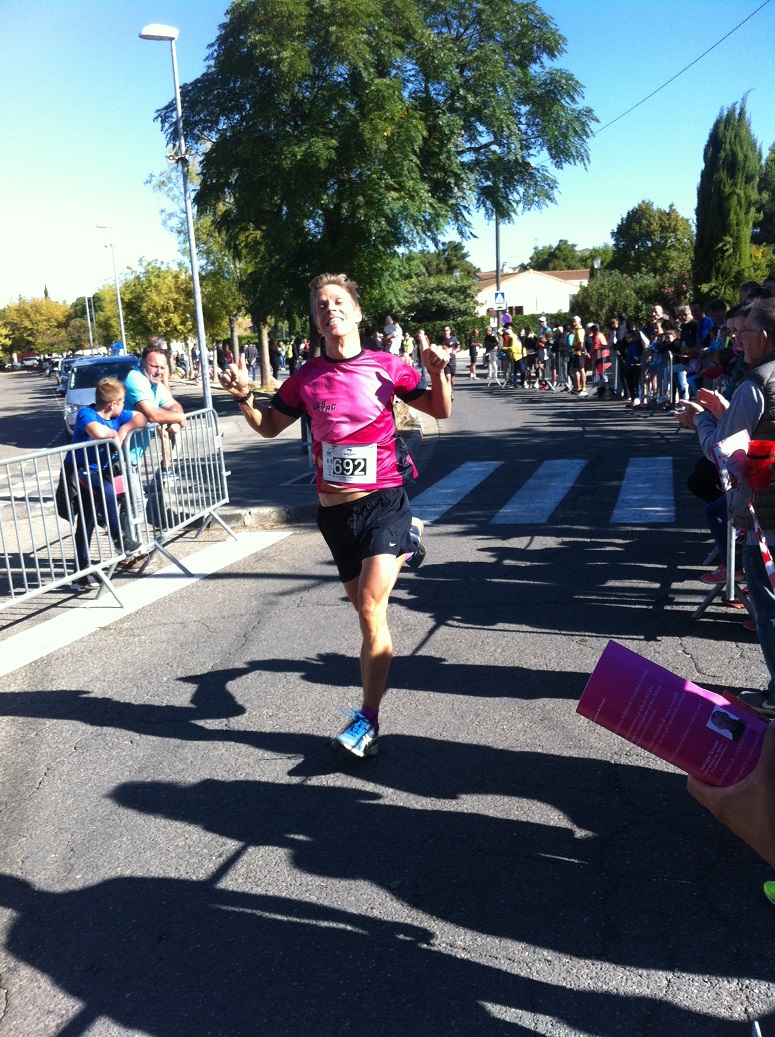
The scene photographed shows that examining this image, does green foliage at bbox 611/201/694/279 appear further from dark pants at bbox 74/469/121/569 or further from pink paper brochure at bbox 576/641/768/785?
pink paper brochure at bbox 576/641/768/785

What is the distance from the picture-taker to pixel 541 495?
10773mm

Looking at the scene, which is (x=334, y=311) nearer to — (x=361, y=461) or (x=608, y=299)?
(x=361, y=461)

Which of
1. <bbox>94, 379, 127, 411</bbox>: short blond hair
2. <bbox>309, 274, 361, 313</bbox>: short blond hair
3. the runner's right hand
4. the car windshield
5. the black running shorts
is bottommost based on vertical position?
the black running shorts

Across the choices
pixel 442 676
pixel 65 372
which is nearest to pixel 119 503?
pixel 442 676

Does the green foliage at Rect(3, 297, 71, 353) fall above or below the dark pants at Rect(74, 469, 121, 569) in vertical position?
above

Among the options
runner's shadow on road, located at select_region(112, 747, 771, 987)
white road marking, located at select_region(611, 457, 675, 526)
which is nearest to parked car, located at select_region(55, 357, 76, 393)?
white road marking, located at select_region(611, 457, 675, 526)

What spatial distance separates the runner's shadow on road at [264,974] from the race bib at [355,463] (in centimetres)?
183

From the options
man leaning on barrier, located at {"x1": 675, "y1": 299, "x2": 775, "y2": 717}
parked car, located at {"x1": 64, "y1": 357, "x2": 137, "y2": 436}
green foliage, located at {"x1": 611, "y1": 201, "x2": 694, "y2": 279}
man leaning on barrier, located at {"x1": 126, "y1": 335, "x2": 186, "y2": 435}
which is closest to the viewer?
man leaning on barrier, located at {"x1": 675, "y1": 299, "x2": 775, "y2": 717}

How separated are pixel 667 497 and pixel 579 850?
714 centimetres

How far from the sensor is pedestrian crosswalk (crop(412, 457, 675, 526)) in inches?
370

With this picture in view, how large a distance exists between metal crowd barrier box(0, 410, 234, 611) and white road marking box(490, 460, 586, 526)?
2876mm

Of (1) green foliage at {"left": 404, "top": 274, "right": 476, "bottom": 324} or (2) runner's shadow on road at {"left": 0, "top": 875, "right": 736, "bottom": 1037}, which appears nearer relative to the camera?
(2) runner's shadow on road at {"left": 0, "top": 875, "right": 736, "bottom": 1037}

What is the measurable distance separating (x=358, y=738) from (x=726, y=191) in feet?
144

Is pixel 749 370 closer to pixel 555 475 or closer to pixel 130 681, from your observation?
pixel 130 681
